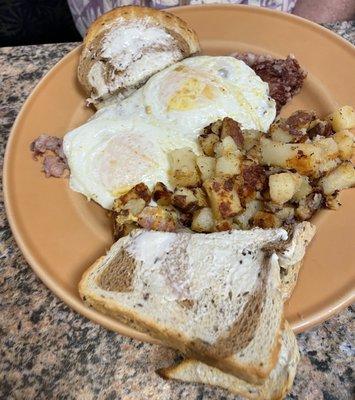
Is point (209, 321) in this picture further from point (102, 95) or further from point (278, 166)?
point (102, 95)

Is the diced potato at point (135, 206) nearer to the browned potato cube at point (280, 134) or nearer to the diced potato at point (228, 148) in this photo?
the diced potato at point (228, 148)

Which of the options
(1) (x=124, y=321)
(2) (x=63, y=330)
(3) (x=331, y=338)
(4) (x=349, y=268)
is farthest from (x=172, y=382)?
(4) (x=349, y=268)

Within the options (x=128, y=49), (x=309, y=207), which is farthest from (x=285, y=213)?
(x=128, y=49)

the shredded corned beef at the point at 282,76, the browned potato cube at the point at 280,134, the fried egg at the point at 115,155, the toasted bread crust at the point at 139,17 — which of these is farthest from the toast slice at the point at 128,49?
the browned potato cube at the point at 280,134

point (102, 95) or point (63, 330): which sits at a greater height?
point (102, 95)

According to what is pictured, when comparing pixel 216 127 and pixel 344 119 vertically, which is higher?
pixel 344 119

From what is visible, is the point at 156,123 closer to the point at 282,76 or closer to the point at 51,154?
the point at 51,154
